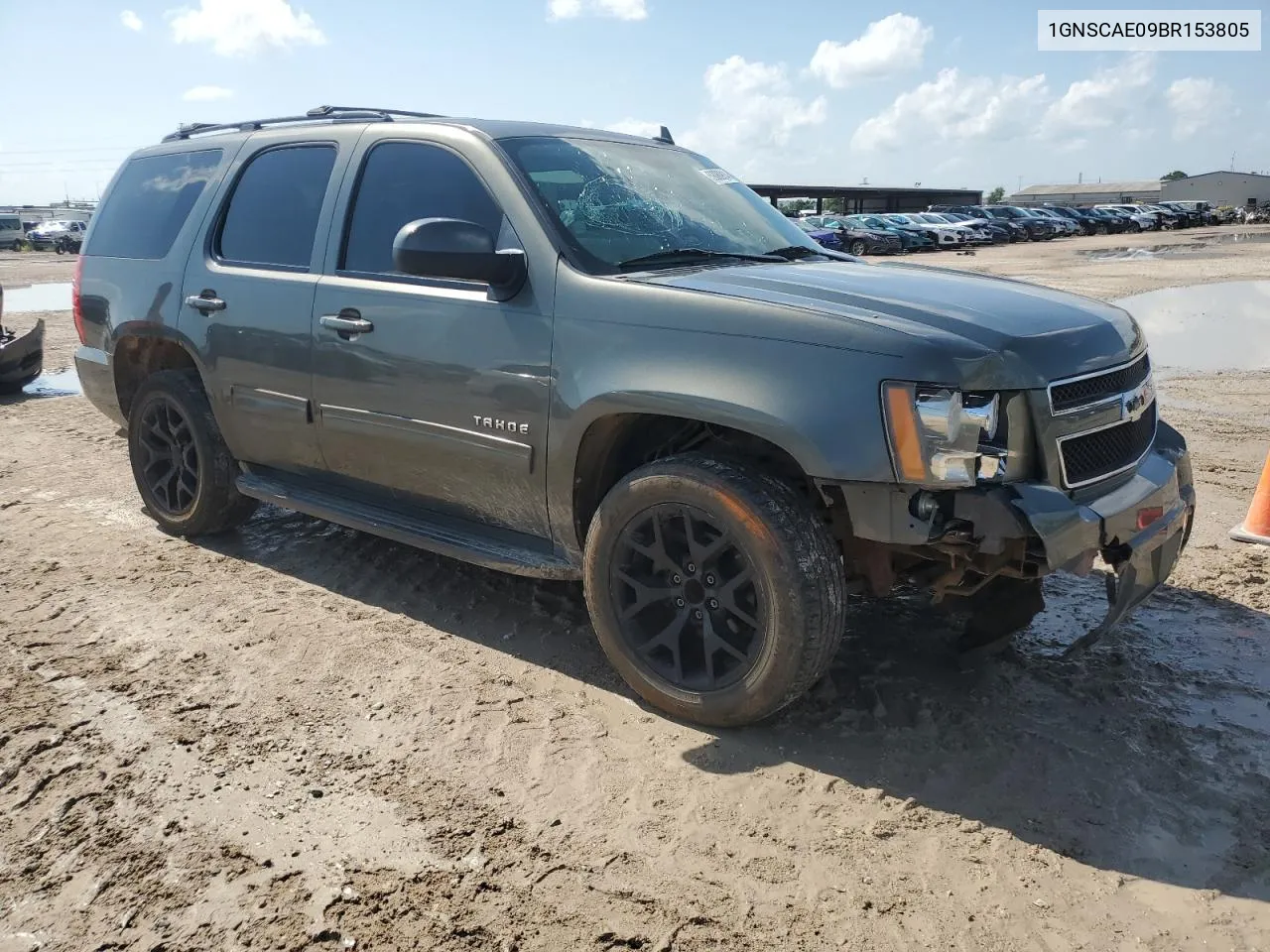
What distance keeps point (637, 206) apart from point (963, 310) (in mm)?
1365

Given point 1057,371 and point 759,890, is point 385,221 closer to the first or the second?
point 1057,371

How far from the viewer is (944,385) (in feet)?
8.85

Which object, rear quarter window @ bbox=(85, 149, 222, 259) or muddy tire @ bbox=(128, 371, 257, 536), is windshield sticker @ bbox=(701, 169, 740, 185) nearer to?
rear quarter window @ bbox=(85, 149, 222, 259)

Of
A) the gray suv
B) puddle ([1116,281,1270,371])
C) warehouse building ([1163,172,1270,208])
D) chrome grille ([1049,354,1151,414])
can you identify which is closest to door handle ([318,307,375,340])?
the gray suv

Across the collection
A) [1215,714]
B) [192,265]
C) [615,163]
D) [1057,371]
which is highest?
[615,163]

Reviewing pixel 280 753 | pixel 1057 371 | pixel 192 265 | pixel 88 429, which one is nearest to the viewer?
pixel 1057 371

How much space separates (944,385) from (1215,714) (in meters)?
1.63

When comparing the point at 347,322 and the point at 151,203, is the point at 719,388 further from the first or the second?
the point at 151,203

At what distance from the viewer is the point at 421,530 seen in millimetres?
3922

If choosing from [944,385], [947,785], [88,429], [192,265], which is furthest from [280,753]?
[88,429]

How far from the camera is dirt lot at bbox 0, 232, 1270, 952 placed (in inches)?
Result: 94.8

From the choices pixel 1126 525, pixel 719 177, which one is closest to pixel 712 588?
pixel 1126 525

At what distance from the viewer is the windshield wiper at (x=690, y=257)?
353 cm

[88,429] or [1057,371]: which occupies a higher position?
[1057,371]
